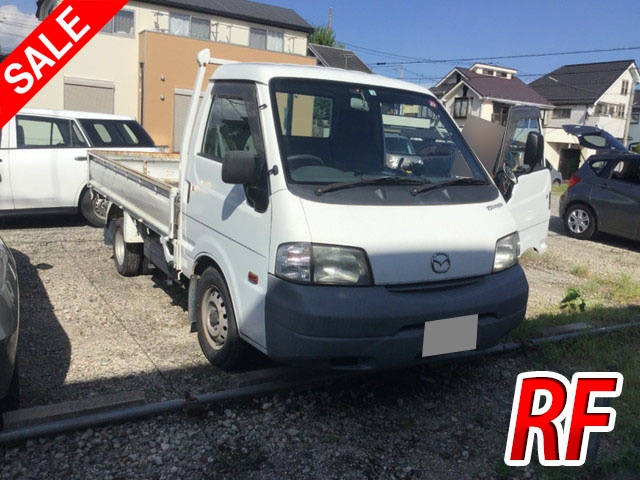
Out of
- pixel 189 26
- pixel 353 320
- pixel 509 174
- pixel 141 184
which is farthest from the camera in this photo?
pixel 189 26

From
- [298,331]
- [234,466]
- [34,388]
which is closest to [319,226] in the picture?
[298,331]

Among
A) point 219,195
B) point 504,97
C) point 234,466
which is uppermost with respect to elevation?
point 504,97

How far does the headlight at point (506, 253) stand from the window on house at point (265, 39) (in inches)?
945

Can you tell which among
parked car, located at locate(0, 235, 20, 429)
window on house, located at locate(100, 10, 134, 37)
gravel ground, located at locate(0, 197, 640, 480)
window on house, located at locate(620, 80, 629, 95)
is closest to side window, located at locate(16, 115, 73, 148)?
gravel ground, located at locate(0, 197, 640, 480)

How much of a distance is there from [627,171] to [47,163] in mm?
8830

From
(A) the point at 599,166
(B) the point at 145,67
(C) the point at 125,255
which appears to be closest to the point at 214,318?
(C) the point at 125,255

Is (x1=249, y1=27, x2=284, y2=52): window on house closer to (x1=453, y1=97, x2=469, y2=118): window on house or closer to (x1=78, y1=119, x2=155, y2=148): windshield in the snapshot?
(x1=453, y1=97, x2=469, y2=118): window on house

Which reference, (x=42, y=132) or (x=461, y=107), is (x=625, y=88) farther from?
(x=42, y=132)

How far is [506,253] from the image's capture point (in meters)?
3.64

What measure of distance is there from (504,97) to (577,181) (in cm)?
2879

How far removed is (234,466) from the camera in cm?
296

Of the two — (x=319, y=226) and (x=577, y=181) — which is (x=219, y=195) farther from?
(x=577, y=181)

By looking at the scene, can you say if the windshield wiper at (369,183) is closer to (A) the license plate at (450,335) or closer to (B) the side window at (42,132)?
(A) the license plate at (450,335)

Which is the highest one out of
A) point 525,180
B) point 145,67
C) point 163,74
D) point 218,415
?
point 145,67
